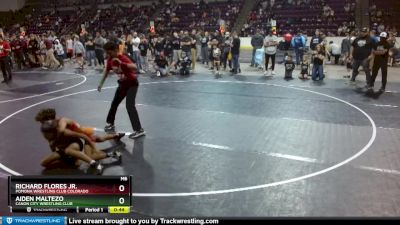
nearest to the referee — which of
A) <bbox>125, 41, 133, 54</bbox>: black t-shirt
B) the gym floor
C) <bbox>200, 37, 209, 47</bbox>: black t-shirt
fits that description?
the gym floor

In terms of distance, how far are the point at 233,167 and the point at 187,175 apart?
762 millimetres

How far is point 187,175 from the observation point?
20.0 ft

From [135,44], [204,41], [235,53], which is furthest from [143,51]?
[235,53]

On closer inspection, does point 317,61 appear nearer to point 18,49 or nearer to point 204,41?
point 204,41

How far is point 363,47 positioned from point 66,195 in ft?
36.3

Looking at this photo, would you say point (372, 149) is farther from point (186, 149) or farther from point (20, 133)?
point (20, 133)

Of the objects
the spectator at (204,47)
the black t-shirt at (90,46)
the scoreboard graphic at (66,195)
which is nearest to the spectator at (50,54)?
the black t-shirt at (90,46)

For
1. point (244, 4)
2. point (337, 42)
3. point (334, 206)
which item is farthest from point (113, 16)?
point (334, 206)

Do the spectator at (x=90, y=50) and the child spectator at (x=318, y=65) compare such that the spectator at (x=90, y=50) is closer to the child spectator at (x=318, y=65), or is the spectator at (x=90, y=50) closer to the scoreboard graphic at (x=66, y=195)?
the child spectator at (x=318, y=65)

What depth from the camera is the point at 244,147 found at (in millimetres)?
7324

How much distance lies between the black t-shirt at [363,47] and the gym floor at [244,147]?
1.09m

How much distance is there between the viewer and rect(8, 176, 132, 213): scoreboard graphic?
4.41 meters

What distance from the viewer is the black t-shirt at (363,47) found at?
12805mm

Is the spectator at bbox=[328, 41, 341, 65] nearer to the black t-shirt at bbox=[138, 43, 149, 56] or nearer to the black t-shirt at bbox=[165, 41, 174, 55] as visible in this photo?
the black t-shirt at bbox=[165, 41, 174, 55]
